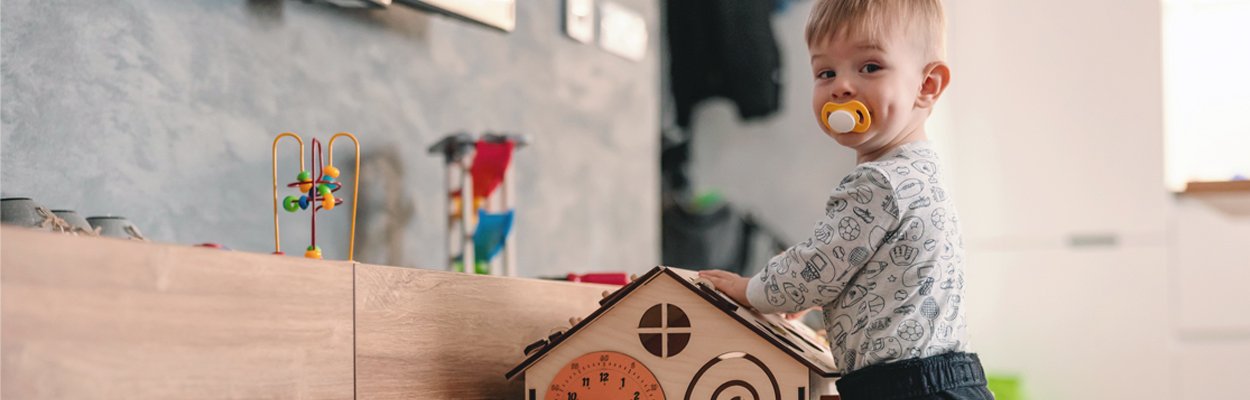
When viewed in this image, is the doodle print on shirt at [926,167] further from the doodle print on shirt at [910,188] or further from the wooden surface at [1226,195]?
the wooden surface at [1226,195]

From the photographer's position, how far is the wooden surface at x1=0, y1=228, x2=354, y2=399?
0.86 metres

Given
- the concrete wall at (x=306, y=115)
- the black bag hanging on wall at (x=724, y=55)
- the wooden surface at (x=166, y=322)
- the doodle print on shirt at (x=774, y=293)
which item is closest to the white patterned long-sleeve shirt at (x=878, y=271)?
the doodle print on shirt at (x=774, y=293)

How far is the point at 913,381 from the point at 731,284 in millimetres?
224

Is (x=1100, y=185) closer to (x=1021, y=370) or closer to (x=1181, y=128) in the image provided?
(x=1181, y=128)

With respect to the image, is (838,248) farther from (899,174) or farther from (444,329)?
(444,329)

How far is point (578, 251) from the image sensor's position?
8.38ft

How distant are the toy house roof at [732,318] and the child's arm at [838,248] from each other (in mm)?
35

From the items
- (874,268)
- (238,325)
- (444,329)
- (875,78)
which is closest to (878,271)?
(874,268)

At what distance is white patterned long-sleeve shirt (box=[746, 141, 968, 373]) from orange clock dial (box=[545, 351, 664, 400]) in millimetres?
146

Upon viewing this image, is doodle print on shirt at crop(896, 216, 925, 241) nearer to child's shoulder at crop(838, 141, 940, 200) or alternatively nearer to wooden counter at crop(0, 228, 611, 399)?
child's shoulder at crop(838, 141, 940, 200)

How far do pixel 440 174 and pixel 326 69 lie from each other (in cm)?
35

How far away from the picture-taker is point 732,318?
4.12 feet

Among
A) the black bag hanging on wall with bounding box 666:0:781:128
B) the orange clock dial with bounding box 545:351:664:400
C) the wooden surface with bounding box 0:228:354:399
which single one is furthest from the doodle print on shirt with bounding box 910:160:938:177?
the black bag hanging on wall with bounding box 666:0:781:128

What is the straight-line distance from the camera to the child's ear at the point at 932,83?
4.43 feet
